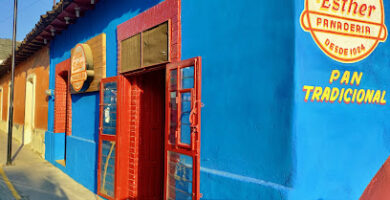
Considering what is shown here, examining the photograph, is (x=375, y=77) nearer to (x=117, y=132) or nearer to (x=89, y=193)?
(x=117, y=132)

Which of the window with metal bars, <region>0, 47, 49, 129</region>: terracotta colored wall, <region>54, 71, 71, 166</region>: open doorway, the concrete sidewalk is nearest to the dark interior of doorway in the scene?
the window with metal bars

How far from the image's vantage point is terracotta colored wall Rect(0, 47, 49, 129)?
36.9 ft

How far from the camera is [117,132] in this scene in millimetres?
5824

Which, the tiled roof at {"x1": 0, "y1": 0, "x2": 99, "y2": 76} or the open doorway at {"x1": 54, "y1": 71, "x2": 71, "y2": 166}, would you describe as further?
the open doorway at {"x1": 54, "y1": 71, "x2": 71, "y2": 166}

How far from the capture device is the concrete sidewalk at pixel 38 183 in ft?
22.0

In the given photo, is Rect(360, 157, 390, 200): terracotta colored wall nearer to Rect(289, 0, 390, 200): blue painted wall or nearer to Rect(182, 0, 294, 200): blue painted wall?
Rect(289, 0, 390, 200): blue painted wall

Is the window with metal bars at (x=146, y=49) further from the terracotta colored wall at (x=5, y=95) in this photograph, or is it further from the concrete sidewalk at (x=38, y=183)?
the terracotta colored wall at (x=5, y=95)

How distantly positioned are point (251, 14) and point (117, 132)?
3496mm

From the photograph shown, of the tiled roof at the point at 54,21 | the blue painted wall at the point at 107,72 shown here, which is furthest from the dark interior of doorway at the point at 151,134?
the tiled roof at the point at 54,21

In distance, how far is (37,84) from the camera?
40.8 feet

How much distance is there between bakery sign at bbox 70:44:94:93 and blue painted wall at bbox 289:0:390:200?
5.28 meters

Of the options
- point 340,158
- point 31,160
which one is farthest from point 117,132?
point 31,160

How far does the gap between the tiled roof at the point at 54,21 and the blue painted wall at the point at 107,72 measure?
0.17 metres

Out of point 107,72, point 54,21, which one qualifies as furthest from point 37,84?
point 107,72
